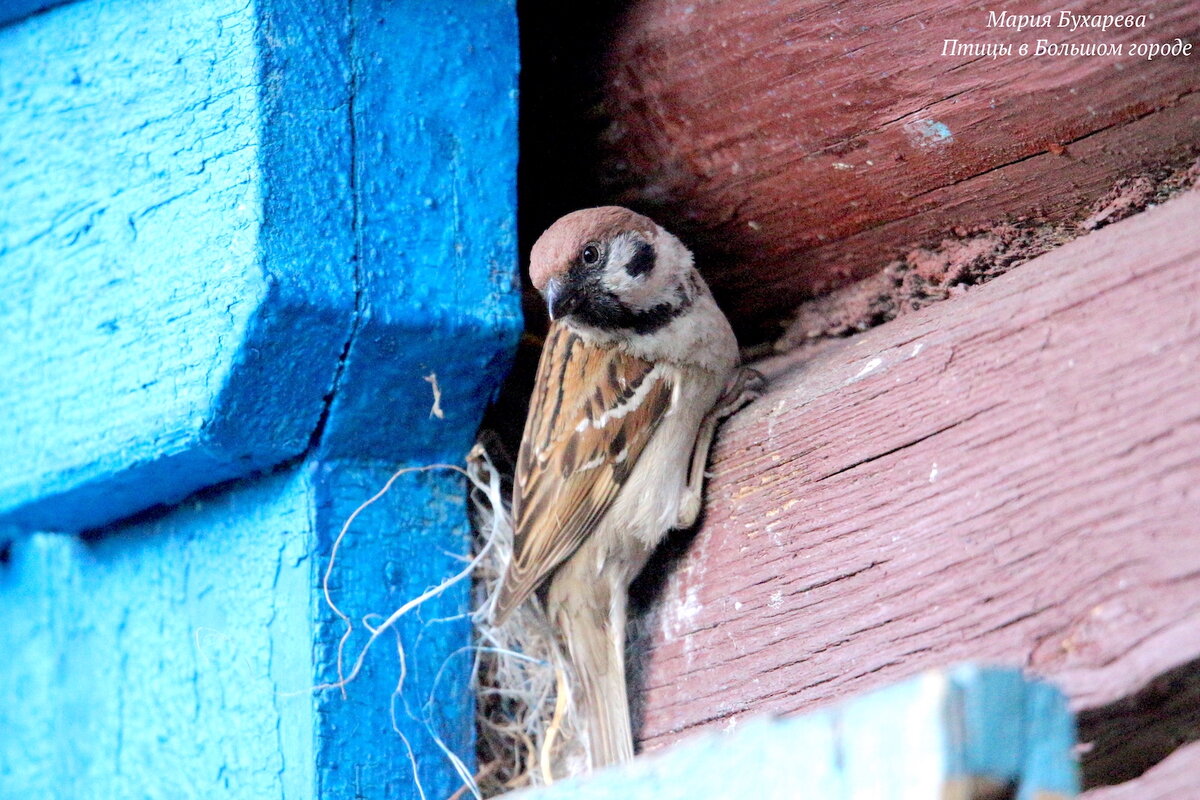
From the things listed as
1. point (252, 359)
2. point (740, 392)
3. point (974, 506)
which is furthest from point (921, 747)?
point (740, 392)

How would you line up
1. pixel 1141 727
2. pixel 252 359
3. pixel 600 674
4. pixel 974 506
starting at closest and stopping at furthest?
pixel 1141 727 → pixel 974 506 → pixel 252 359 → pixel 600 674

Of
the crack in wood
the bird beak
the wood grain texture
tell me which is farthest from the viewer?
the bird beak

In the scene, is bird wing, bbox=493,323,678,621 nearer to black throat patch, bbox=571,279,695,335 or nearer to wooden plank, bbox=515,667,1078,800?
black throat patch, bbox=571,279,695,335

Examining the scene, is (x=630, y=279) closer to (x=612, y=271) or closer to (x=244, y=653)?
(x=612, y=271)

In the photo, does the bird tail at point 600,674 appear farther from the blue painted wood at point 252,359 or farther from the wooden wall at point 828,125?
the wooden wall at point 828,125

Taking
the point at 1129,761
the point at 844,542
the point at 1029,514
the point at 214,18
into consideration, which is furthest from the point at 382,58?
the point at 1129,761

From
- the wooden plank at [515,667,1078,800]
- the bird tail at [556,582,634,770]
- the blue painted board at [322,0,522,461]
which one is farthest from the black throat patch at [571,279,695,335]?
the wooden plank at [515,667,1078,800]

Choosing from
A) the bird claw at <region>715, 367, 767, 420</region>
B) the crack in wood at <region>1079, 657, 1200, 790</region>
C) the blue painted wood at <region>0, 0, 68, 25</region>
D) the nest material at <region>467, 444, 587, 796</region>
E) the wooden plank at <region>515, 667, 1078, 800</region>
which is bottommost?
the nest material at <region>467, 444, 587, 796</region>
